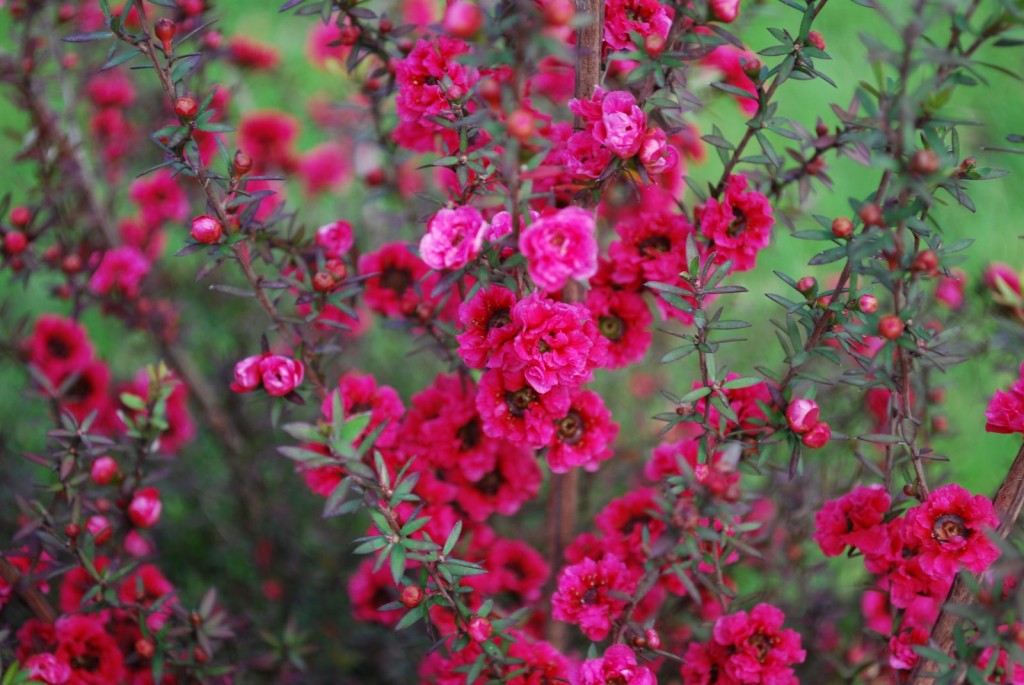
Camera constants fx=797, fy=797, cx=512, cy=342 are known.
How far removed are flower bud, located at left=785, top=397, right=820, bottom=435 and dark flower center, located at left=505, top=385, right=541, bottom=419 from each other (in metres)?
0.36

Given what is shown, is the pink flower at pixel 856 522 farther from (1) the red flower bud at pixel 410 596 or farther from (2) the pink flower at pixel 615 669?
(1) the red flower bud at pixel 410 596

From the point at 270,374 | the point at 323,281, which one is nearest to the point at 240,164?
the point at 323,281

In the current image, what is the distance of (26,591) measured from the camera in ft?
4.46

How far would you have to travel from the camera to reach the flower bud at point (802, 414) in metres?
1.10

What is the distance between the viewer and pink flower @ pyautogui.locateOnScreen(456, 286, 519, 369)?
3.60ft

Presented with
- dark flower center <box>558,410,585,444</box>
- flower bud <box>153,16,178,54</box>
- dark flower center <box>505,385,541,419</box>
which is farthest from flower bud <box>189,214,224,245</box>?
dark flower center <box>558,410,585,444</box>

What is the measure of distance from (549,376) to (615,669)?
0.40m

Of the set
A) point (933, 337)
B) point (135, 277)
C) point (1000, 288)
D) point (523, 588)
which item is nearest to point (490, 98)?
point (933, 337)

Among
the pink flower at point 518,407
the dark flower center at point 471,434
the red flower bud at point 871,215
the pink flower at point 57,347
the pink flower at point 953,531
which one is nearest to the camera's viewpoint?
the red flower bud at point 871,215

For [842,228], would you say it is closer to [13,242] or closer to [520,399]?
[520,399]

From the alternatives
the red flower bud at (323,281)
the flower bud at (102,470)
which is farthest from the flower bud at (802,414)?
the flower bud at (102,470)

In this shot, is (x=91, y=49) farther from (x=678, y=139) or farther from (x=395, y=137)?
(x=678, y=139)

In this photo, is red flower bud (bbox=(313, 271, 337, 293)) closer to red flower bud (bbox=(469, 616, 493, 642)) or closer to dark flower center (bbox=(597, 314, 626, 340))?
dark flower center (bbox=(597, 314, 626, 340))

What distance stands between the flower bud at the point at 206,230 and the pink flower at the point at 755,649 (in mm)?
949
